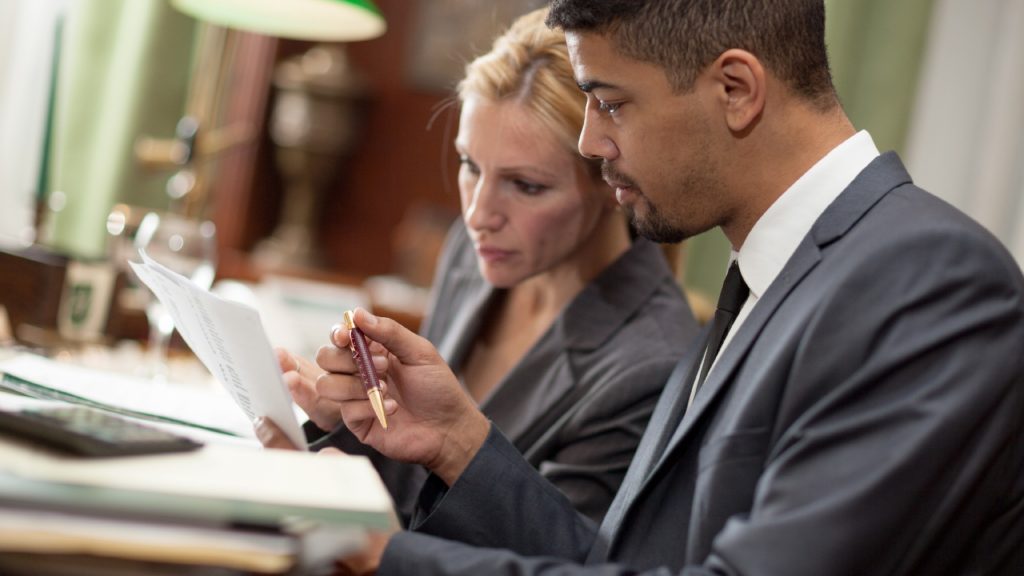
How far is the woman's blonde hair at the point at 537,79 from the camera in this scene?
1452 millimetres

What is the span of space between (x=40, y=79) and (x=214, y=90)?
51cm

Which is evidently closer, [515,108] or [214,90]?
[515,108]

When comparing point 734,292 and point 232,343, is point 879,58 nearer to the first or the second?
point 734,292

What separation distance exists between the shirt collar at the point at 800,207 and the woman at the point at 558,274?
1.10ft

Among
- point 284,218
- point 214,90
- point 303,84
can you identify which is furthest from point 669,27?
point 284,218

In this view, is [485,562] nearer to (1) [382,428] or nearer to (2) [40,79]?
(1) [382,428]

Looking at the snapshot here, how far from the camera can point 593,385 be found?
1.38 m

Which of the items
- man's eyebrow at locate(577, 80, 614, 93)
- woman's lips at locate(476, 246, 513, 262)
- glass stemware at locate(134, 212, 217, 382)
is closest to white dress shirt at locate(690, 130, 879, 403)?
man's eyebrow at locate(577, 80, 614, 93)

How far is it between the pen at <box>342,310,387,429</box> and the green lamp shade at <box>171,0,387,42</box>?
1.16 m

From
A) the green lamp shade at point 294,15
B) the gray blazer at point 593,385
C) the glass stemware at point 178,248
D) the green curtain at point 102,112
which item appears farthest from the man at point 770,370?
the green curtain at point 102,112

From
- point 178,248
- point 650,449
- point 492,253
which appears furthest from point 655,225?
point 178,248

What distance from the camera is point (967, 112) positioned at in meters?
3.06

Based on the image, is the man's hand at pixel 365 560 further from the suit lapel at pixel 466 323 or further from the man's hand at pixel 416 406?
the suit lapel at pixel 466 323

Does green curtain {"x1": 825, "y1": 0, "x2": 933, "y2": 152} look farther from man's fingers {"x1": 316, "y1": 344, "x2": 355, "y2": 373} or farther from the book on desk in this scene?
the book on desk
